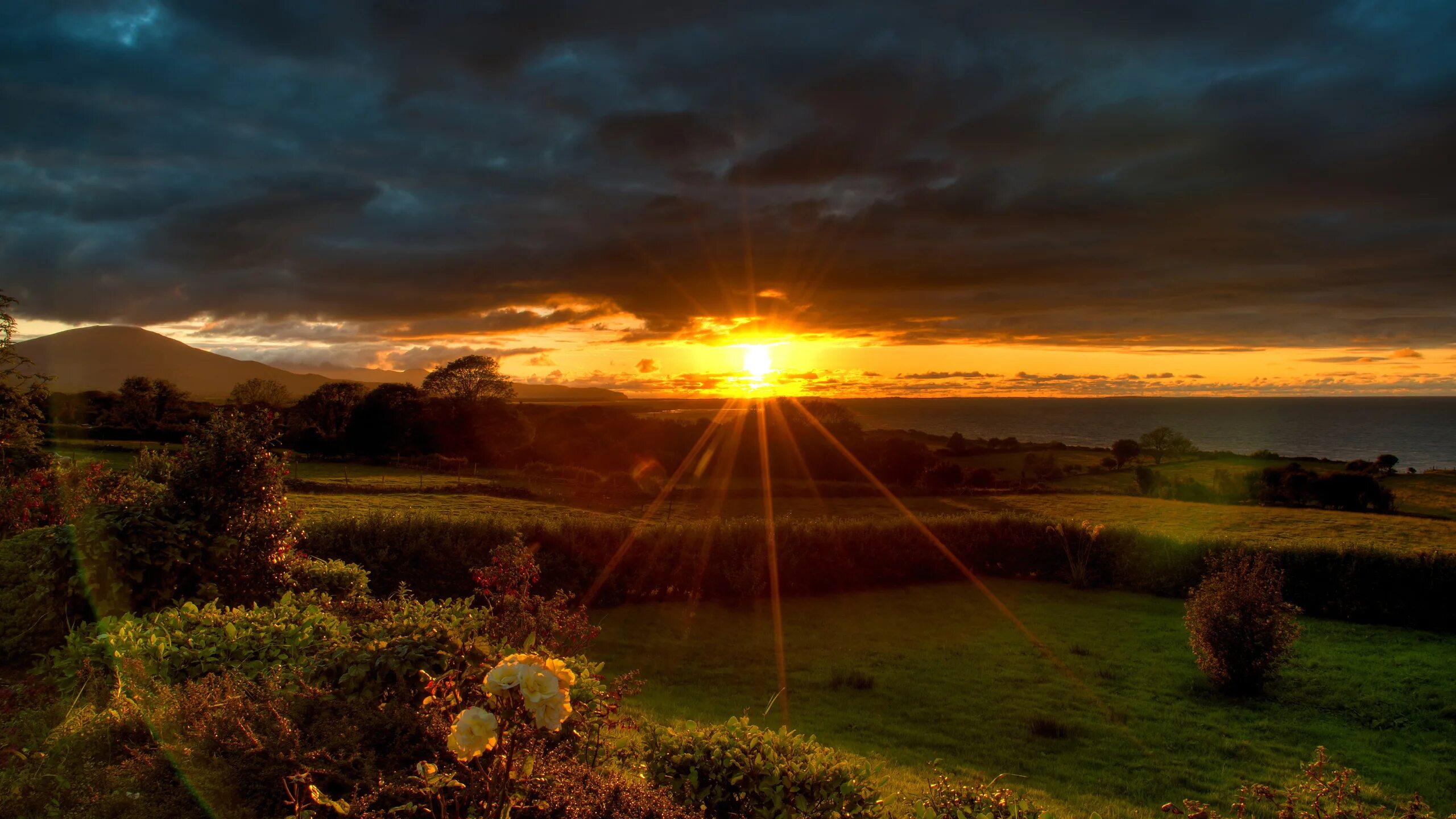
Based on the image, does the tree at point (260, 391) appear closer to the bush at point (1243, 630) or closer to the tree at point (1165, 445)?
the bush at point (1243, 630)

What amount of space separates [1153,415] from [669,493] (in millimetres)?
183017

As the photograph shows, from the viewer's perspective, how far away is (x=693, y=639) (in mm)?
13820

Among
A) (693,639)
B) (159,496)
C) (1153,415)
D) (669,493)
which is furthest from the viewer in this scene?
(1153,415)

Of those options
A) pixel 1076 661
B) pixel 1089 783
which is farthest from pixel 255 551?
pixel 1076 661

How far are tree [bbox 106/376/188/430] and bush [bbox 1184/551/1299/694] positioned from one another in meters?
42.4

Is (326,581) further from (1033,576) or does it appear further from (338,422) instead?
(338,422)

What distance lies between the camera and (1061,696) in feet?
36.5

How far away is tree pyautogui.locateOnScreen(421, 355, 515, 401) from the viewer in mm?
63594

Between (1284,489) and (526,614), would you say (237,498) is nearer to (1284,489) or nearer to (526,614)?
(526,614)

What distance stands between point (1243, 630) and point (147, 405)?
172 feet

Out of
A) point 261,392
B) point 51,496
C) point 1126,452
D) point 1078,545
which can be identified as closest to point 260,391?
point 261,392

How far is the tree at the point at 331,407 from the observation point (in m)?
50.0

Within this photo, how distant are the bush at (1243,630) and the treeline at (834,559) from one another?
7.53 metres

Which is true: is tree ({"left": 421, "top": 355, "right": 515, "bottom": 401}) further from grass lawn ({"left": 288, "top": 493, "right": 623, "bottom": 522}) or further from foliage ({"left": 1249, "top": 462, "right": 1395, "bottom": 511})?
foliage ({"left": 1249, "top": 462, "right": 1395, "bottom": 511})
